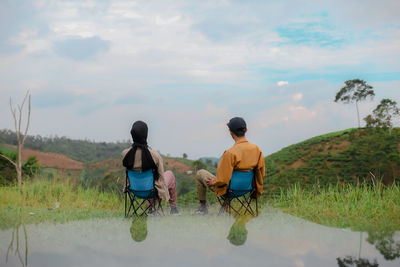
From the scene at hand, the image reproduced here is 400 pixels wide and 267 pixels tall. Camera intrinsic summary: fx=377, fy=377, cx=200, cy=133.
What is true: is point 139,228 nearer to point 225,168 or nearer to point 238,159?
point 225,168

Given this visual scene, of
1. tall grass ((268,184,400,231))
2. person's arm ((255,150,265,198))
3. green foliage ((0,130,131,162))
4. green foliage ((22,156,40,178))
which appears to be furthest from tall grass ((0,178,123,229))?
green foliage ((0,130,131,162))

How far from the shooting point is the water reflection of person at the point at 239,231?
4.71 metres

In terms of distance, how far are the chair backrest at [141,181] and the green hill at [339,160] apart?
5238 mm

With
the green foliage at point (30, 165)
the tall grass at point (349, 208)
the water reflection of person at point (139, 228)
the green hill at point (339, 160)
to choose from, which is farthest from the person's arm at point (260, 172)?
the green foliage at point (30, 165)

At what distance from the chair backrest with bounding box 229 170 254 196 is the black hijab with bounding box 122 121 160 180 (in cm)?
132

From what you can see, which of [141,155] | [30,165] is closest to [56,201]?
[141,155]

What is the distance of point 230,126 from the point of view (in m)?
6.19

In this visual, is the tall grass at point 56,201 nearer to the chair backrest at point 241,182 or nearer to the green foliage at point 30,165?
the chair backrest at point 241,182

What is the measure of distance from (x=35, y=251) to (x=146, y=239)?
130 cm

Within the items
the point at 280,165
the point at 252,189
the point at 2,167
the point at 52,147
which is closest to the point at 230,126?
the point at 252,189

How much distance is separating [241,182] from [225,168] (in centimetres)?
41

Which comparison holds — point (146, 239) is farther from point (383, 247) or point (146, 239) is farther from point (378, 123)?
point (378, 123)

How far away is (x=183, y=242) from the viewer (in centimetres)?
458

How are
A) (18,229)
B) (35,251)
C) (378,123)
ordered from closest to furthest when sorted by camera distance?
(35,251), (18,229), (378,123)
